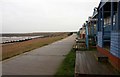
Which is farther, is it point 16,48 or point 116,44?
point 16,48

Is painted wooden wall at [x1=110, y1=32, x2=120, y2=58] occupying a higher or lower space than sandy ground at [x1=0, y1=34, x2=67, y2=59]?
higher

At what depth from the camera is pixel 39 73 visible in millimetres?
9070

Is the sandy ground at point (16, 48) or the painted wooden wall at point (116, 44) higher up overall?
the painted wooden wall at point (116, 44)

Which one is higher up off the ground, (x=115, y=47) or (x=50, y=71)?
(x=115, y=47)

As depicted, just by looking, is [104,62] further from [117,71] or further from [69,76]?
[117,71]

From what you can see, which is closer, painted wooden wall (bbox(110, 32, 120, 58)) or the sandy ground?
painted wooden wall (bbox(110, 32, 120, 58))

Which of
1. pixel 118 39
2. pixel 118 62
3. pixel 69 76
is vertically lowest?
pixel 69 76

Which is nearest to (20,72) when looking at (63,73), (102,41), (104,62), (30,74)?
(30,74)

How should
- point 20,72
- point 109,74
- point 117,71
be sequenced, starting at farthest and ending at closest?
point 20,72 < point 117,71 < point 109,74

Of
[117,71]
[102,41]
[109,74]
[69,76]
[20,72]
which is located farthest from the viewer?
[102,41]

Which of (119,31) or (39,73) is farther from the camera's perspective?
(39,73)

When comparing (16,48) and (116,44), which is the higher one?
(116,44)

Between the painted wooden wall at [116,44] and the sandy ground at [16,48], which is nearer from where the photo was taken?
the painted wooden wall at [116,44]

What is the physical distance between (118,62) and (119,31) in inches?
35.8
